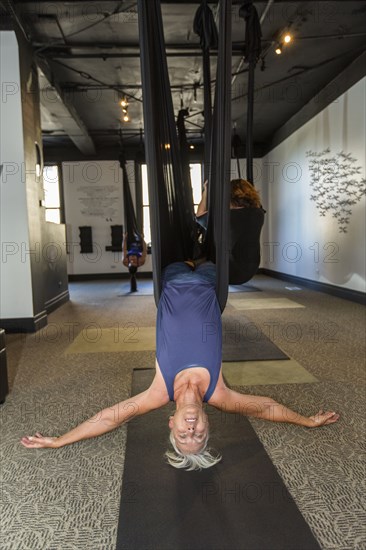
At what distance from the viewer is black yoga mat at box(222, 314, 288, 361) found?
9.27 feet

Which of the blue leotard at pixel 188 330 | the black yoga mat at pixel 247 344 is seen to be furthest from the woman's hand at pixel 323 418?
the black yoga mat at pixel 247 344

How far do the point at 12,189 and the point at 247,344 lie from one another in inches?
107

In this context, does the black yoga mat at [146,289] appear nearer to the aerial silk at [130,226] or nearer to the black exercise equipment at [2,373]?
the aerial silk at [130,226]

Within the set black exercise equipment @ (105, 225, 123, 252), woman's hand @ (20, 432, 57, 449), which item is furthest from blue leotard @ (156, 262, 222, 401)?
black exercise equipment @ (105, 225, 123, 252)

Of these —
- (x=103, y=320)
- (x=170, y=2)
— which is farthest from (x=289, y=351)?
(x=170, y=2)

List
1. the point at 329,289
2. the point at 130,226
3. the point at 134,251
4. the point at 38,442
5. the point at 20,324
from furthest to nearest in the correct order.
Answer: the point at 134,251 < the point at 130,226 < the point at 329,289 < the point at 20,324 < the point at 38,442

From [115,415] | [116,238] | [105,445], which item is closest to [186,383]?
[115,415]

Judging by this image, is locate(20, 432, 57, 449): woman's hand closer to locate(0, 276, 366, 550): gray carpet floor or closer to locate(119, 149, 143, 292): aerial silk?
locate(0, 276, 366, 550): gray carpet floor

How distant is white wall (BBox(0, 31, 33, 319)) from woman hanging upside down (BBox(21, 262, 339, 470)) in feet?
7.66

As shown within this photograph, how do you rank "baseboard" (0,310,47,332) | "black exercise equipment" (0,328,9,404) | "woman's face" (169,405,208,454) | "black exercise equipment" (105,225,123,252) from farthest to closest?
"black exercise equipment" (105,225,123,252)
"baseboard" (0,310,47,332)
"black exercise equipment" (0,328,9,404)
"woman's face" (169,405,208,454)

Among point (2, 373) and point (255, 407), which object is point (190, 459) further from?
point (2, 373)

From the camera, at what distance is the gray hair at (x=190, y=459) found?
4.45 ft

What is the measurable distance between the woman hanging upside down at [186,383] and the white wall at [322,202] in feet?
12.7

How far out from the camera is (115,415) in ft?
4.92
